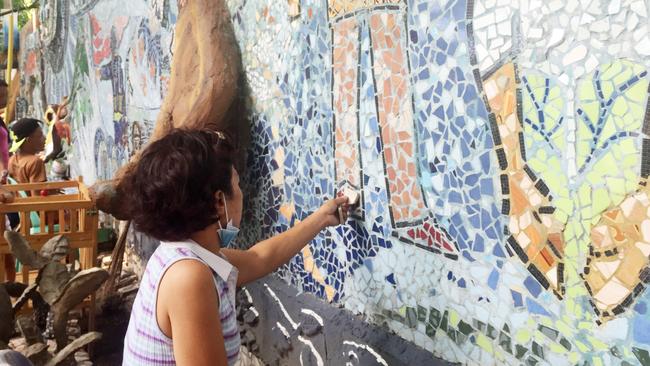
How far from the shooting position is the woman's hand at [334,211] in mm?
2338

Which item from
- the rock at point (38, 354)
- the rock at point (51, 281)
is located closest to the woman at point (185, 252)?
the rock at point (38, 354)

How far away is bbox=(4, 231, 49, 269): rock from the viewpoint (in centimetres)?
319

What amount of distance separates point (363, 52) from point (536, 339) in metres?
1.13

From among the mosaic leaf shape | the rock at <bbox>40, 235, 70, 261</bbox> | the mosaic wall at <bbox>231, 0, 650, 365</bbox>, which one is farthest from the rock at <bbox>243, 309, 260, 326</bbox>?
the mosaic leaf shape

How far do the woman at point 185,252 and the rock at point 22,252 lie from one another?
1.76m

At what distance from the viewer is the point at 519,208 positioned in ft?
5.47

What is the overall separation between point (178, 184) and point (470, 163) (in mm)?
809

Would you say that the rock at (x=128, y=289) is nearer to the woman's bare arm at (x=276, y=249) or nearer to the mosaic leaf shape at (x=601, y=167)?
the woman's bare arm at (x=276, y=249)

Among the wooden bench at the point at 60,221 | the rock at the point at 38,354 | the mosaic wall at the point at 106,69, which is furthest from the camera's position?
the mosaic wall at the point at 106,69

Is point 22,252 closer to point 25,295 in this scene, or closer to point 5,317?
point 25,295

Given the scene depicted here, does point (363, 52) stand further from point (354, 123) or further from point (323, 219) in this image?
point (323, 219)

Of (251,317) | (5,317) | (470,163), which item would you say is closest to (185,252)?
(470,163)

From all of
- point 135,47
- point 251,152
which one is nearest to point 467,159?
point 251,152

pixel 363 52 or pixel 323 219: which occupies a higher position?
pixel 363 52
